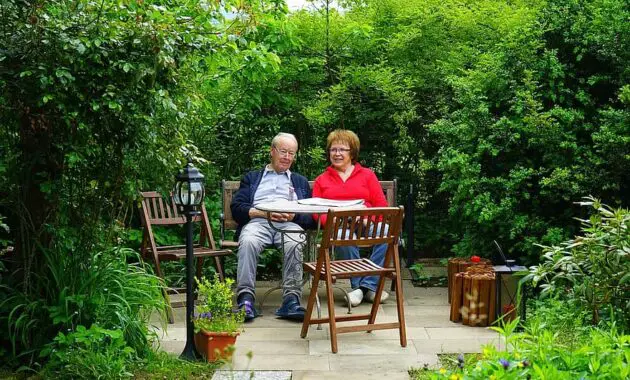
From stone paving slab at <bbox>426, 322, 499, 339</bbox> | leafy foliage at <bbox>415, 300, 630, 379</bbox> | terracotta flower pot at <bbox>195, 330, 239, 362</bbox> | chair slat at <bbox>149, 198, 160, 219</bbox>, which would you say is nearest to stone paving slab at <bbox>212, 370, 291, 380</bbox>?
terracotta flower pot at <bbox>195, 330, 239, 362</bbox>

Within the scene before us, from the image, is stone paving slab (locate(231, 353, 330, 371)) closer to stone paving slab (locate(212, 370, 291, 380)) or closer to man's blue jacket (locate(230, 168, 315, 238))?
stone paving slab (locate(212, 370, 291, 380))

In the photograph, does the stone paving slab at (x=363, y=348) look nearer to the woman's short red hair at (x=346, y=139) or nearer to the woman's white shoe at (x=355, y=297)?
the woman's white shoe at (x=355, y=297)

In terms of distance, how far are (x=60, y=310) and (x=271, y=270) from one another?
→ 350 cm

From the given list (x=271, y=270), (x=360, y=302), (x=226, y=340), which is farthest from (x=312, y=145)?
(x=226, y=340)

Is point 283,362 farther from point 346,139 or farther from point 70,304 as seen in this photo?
point 346,139

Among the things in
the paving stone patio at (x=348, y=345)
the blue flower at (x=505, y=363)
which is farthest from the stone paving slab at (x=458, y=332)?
the blue flower at (x=505, y=363)

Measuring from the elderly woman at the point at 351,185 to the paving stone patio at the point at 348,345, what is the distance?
283 millimetres

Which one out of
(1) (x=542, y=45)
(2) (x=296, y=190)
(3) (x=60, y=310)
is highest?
(1) (x=542, y=45)

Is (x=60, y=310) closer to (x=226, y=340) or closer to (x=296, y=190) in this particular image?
(x=226, y=340)

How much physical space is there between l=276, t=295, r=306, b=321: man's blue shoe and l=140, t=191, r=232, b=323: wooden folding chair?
0.66m

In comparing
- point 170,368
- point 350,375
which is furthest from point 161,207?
point 350,375

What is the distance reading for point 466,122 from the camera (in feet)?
24.9

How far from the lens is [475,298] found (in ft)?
20.5

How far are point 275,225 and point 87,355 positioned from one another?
93.9 inches
